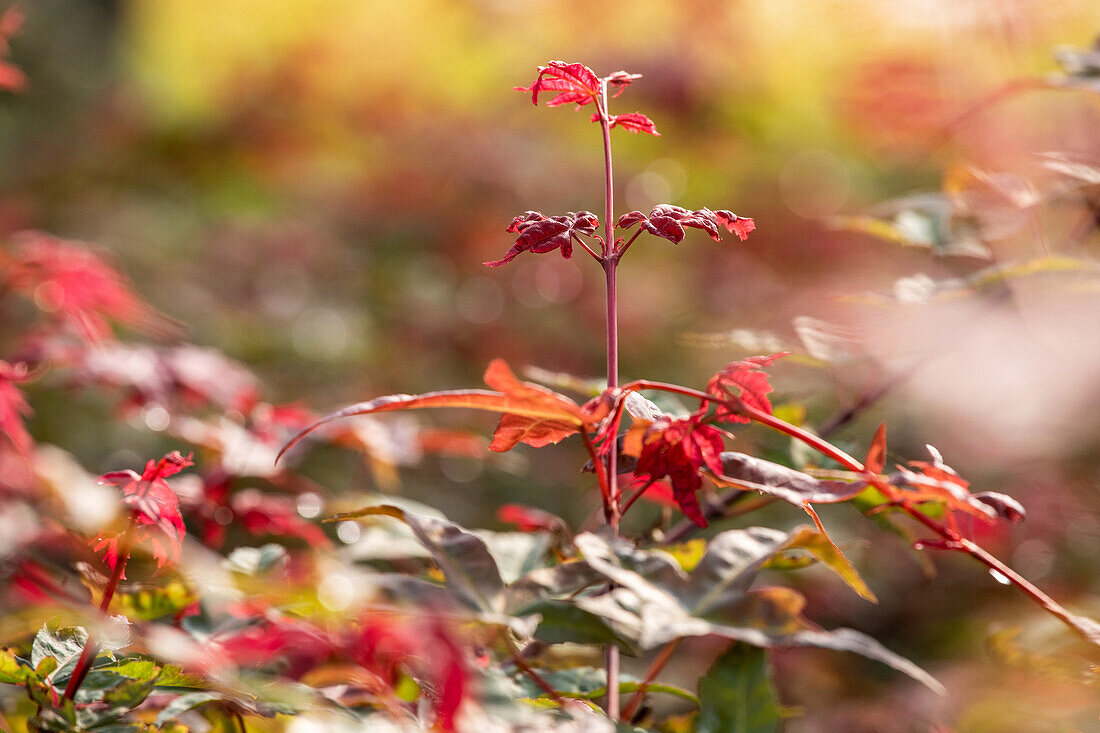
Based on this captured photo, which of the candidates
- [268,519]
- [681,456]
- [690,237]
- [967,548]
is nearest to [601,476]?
[681,456]

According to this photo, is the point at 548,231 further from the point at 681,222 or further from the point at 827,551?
the point at 827,551

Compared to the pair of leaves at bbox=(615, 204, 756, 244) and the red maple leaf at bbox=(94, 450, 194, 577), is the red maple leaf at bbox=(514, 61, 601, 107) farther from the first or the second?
the red maple leaf at bbox=(94, 450, 194, 577)

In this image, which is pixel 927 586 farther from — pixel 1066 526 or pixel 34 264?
pixel 34 264

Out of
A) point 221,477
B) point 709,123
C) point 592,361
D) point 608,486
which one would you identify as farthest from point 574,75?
point 709,123

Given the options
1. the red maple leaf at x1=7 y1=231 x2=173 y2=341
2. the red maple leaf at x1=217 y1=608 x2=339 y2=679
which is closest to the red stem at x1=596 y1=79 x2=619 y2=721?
the red maple leaf at x1=217 y1=608 x2=339 y2=679

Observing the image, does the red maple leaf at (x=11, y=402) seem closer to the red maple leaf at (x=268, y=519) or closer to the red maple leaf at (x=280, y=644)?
the red maple leaf at (x=268, y=519)
